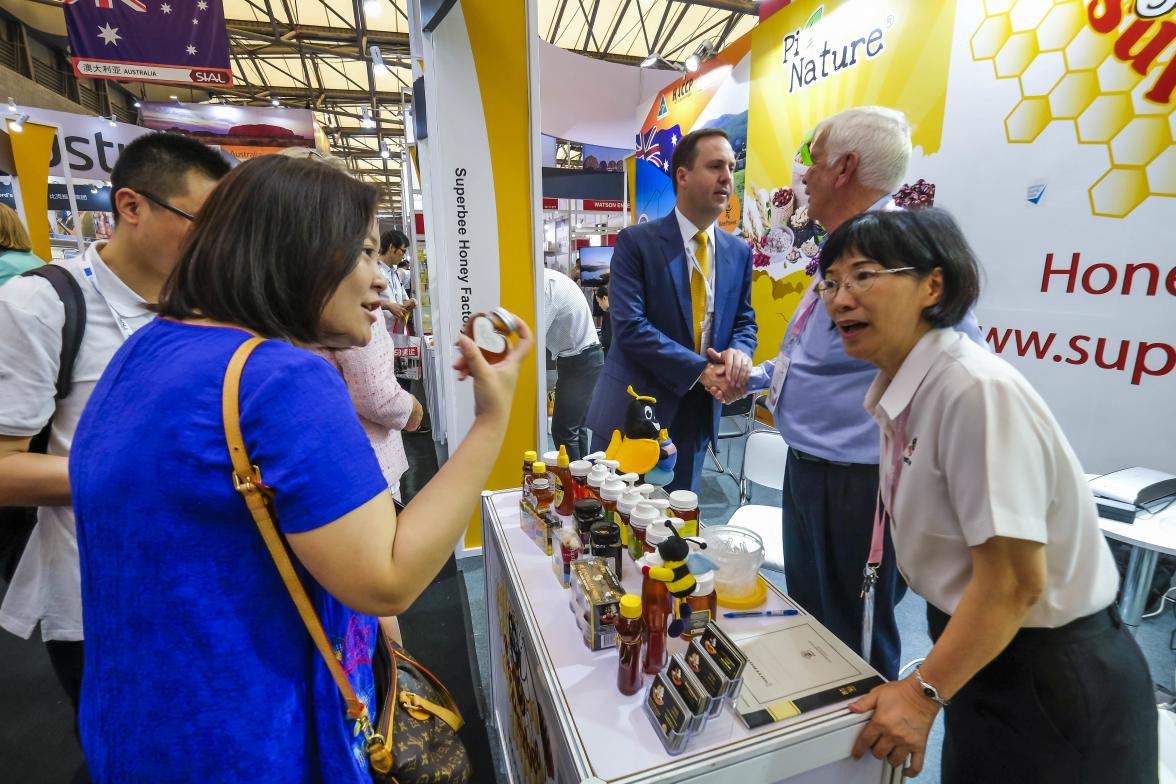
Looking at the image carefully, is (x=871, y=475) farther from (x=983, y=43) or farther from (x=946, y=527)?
(x=983, y=43)

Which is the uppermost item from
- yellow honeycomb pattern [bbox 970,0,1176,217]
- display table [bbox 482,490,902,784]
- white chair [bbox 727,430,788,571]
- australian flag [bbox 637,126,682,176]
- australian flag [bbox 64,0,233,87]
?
australian flag [bbox 64,0,233,87]

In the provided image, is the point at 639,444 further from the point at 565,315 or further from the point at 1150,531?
the point at 565,315

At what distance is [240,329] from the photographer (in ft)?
2.19

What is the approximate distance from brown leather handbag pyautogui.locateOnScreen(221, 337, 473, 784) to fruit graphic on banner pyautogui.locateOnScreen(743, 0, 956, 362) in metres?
3.47

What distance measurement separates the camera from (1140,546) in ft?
5.60

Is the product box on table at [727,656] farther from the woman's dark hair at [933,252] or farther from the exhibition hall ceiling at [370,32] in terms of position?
the exhibition hall ceiling at [370,32]

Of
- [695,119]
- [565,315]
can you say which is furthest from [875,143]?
[695,119]

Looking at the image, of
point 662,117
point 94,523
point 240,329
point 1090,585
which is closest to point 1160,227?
point 1090,585

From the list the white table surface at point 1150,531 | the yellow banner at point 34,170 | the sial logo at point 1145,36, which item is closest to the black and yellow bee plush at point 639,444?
the white table surface at point 1150,531

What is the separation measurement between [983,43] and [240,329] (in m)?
4.00

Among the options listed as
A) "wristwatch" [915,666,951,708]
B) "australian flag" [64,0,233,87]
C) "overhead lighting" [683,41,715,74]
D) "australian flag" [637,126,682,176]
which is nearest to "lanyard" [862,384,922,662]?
"wristwatch" [915,666,951,708]

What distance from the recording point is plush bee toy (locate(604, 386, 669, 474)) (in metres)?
1.53

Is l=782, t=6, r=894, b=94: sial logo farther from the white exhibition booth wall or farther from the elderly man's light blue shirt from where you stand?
the elderly man's light blue shirt

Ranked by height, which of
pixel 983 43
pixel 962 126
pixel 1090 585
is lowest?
pixel 1090 585
